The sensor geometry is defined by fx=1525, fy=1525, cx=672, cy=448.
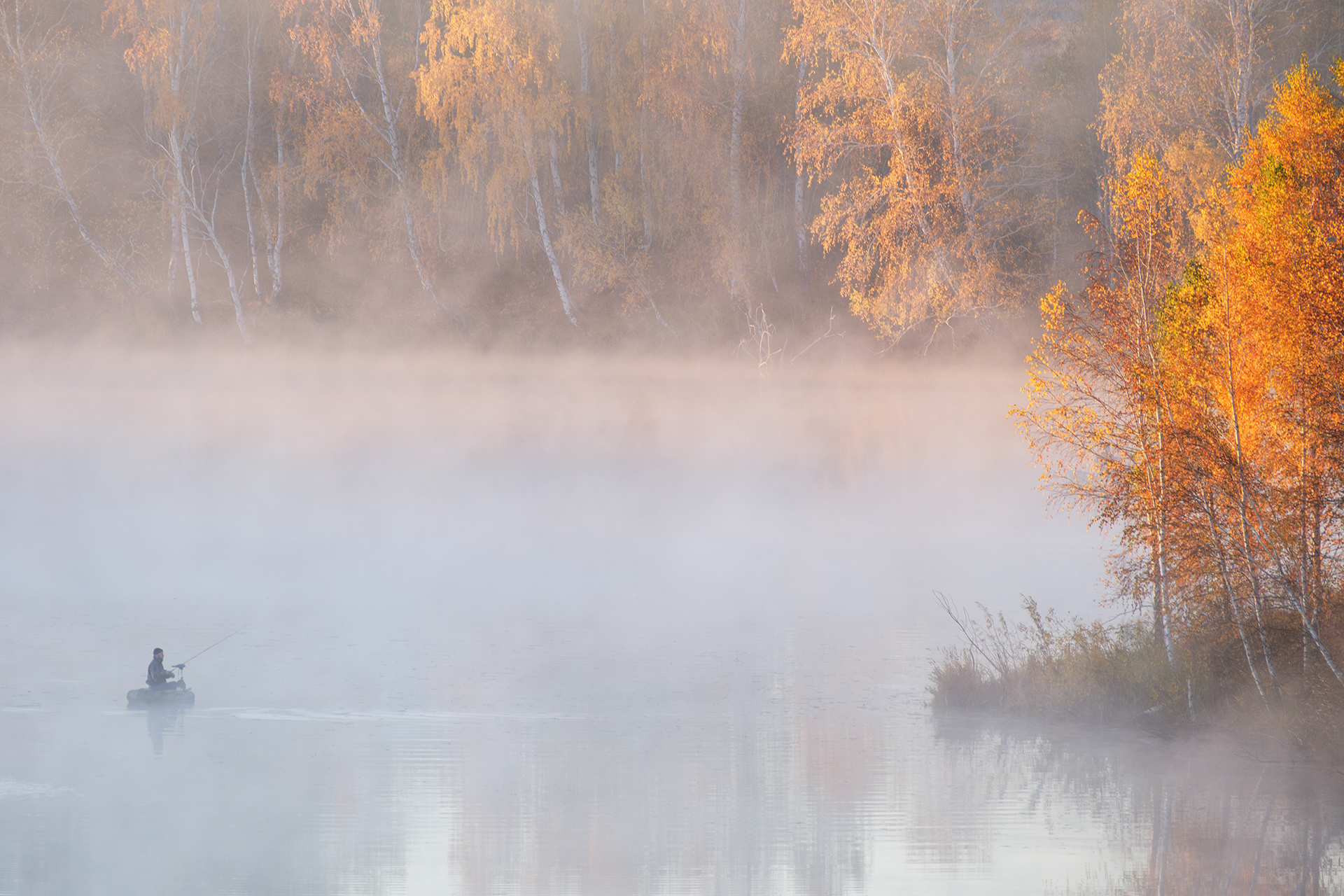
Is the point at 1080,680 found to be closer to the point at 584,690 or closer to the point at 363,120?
the point at 584,690

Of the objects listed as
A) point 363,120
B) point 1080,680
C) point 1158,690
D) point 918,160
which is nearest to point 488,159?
point 363,120

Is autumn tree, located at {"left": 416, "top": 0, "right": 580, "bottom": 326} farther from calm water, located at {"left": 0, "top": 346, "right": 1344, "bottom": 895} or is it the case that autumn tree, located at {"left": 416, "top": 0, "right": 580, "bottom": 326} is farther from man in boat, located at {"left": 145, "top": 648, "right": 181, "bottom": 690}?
man in boat, located at {"left": 145, "top": 648, "right": 181, "bottom": 690}

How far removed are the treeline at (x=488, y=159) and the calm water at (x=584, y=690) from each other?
141 inches

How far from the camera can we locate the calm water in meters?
10.8

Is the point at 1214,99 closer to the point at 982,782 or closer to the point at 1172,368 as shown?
the point at 1172,368

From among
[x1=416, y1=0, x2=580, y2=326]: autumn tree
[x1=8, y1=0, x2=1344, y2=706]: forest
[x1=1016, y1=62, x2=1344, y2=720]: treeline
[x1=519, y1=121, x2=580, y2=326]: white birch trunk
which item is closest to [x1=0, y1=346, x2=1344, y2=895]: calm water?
[x1=1016, y1=62, x2=1344, y2=720]: treeline

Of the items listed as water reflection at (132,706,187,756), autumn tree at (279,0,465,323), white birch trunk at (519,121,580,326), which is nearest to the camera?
water reflection at (132,706,187,756)

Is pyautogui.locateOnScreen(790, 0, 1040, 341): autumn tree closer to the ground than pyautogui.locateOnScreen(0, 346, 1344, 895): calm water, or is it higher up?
higher up

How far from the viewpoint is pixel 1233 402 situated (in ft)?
40.7

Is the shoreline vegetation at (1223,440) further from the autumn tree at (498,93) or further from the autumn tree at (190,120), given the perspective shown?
the autumn tree at (190,120)

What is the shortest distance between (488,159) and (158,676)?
102 feet

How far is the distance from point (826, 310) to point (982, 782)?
3415 cm

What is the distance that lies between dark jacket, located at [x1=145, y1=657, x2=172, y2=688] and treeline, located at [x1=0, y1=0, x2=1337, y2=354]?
85.7ft

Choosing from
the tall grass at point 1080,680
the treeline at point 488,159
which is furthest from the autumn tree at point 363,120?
the tall grass at point 1080,680
